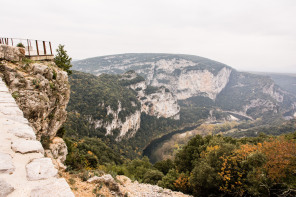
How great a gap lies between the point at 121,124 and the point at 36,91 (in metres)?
86.6

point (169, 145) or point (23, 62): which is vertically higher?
point (23, 62)

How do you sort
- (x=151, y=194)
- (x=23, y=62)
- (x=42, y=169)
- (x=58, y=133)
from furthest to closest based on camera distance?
1. (x=58, y=133)
2. (x=151, y=194)
3. (x=23, y=62)
4. (x=42, y=169)

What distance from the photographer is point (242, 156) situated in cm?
1355

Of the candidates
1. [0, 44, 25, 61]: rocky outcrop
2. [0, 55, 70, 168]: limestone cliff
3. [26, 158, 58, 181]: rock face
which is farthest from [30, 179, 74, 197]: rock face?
[0, 44, 25, 61]: rocky outcrop

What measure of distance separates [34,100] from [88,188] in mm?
6538

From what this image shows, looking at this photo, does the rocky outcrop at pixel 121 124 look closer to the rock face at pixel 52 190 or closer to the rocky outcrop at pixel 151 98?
the rocky outcrop at pixel 151 98

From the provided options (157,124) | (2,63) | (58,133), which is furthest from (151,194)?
(157,124)

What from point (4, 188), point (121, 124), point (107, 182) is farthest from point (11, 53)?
point (121, 124)

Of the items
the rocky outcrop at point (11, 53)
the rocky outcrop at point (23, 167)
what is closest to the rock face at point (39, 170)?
the rocky outcrop at point (23, 167)

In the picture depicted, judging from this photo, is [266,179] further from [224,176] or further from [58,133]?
[58,133]

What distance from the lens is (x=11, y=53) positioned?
9703 mm

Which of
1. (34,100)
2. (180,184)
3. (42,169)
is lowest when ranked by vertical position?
(180,184)

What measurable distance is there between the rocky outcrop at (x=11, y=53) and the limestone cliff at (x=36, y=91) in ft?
1.12

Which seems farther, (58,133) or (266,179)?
(58,133)
